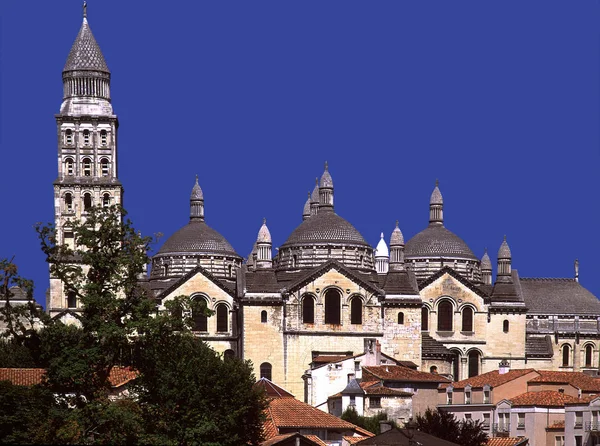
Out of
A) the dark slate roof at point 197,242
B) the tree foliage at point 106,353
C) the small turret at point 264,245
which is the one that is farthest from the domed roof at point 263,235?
the tree foliage at point 106,353

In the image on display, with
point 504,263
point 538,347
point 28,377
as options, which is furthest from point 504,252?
point 28,377

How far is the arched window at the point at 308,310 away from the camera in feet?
339

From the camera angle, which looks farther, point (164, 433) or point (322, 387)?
point (322, 387)

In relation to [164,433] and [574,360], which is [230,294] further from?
[164,433]

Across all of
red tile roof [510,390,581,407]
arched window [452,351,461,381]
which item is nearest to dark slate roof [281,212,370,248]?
arched window [452,351,461,381]

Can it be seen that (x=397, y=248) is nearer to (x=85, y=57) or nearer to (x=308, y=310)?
(x=308, y=310)

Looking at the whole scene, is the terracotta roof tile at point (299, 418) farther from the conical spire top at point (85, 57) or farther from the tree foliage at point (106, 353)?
the conical spire top at point (85, 57)

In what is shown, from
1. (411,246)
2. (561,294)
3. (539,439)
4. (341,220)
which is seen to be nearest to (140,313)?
(539,439)

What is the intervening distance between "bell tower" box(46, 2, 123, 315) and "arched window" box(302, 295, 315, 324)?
14.0m

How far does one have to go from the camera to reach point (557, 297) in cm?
12388

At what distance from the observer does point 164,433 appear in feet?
202

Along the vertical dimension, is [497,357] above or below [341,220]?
below

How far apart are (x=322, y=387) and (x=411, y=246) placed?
25637mm

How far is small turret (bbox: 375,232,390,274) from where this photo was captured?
123m
